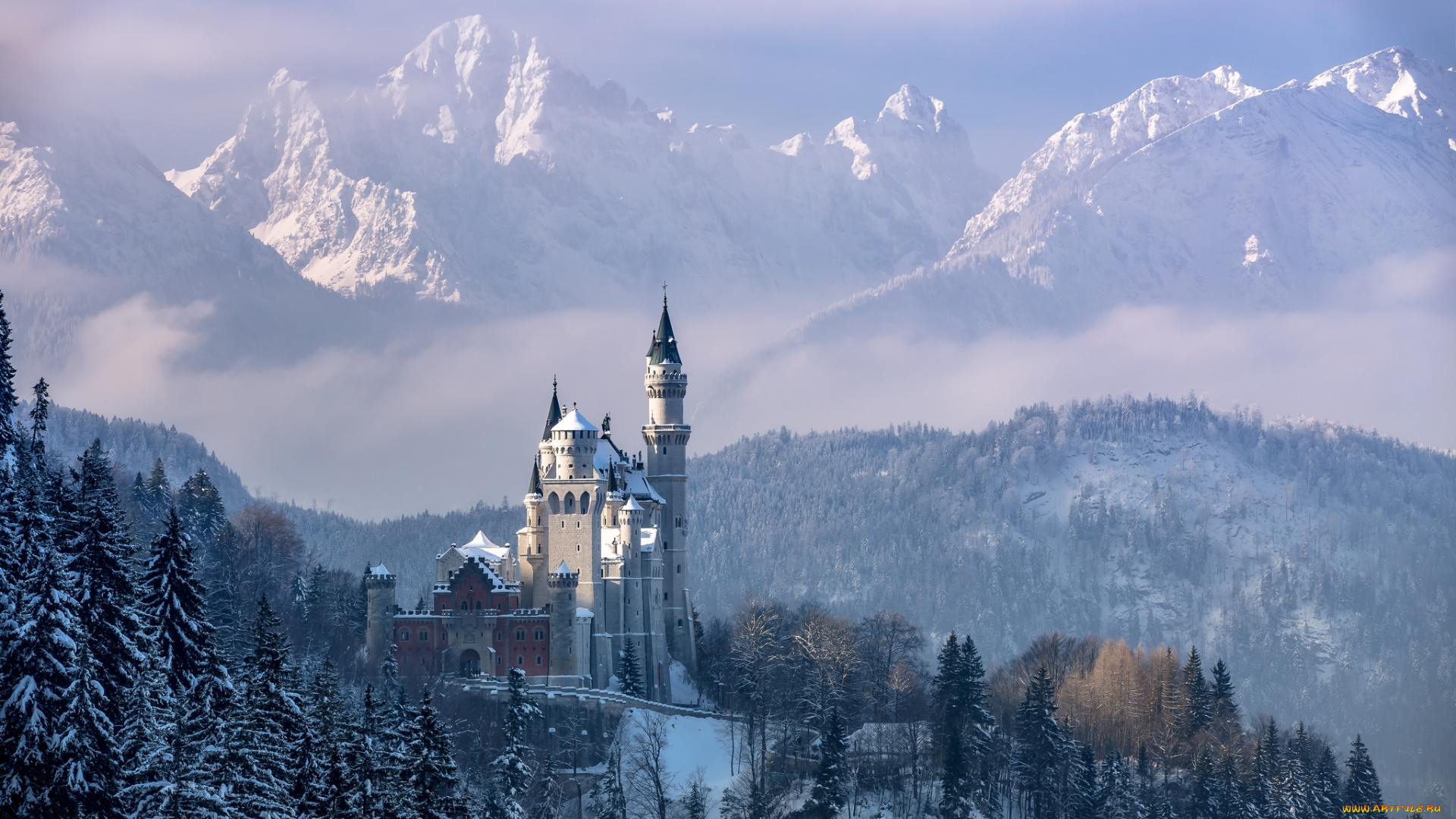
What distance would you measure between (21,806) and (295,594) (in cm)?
9014

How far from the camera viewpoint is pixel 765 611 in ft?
520

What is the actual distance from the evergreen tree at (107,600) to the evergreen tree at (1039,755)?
71106 mm

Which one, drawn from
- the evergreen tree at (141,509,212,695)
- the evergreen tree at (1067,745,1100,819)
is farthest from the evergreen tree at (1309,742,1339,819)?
the evergreen tree at (141,509,212,695)

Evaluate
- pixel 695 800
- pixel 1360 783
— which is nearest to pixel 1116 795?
pixel 1360 783

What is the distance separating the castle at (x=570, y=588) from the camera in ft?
469

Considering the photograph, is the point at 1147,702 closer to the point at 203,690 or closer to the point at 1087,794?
the point at 1087,794

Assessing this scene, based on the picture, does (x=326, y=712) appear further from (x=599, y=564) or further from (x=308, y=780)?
(x=599, y=564)

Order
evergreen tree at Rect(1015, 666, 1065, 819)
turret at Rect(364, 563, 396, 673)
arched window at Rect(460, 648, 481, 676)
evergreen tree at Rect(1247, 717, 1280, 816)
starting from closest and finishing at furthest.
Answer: evergreen tree at Rect(1015, 666, 1065, 819)
evergreen tree at Rect(1247, 717, 1280, 816)
turret at Rect(364, 563, 396, 673)
arched window at Rect(460, 648, 481, 676)

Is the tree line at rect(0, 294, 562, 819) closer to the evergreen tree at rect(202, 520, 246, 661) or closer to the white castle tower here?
the evergreen tree at rect(202, 520, 246, 661)

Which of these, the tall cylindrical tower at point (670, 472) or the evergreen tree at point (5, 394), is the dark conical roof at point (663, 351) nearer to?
the tall cylindrical tower at point (670, 472)

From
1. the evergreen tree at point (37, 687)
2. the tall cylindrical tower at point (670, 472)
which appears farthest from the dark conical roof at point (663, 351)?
the evergreen tree at point (37, 687)

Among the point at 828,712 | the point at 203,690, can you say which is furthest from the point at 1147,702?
the point at 203,690

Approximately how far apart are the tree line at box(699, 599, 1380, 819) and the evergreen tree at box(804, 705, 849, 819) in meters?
0.10

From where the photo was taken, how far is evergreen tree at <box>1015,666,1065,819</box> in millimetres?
127375
